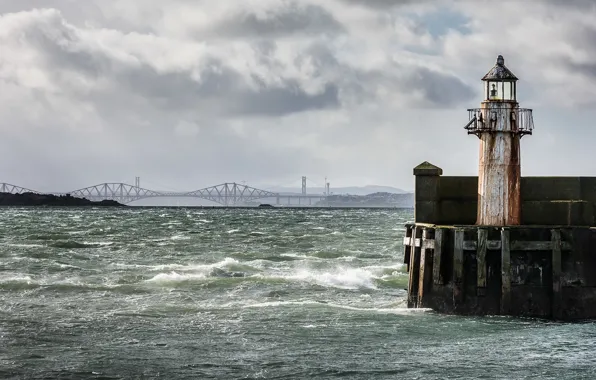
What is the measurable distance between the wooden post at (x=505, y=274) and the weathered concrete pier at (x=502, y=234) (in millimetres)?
22

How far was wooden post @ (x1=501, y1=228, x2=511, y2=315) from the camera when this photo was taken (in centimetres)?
2025

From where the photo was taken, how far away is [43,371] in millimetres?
15469

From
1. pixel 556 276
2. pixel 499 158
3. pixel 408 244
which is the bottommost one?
pixel 556 276

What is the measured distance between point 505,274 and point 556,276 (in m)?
1.12

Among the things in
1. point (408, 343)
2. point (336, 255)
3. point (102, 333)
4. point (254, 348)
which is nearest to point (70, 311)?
point (102, 333)

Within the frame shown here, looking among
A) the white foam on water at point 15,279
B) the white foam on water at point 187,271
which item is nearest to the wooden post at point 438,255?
the white foam on water at point 187,271

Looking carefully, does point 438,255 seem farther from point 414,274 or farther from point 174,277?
point 174,277

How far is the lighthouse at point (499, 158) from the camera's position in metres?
22.1

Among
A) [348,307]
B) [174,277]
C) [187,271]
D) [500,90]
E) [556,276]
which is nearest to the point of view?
[556,276]

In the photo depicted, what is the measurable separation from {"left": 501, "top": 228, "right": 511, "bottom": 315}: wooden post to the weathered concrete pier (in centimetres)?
2

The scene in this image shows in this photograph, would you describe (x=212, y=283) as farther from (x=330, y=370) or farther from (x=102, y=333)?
(x=330, y=370)

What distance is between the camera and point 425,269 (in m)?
21.1

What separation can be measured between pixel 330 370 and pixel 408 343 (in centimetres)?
285

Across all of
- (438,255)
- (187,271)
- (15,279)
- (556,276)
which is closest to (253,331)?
(438,255)
